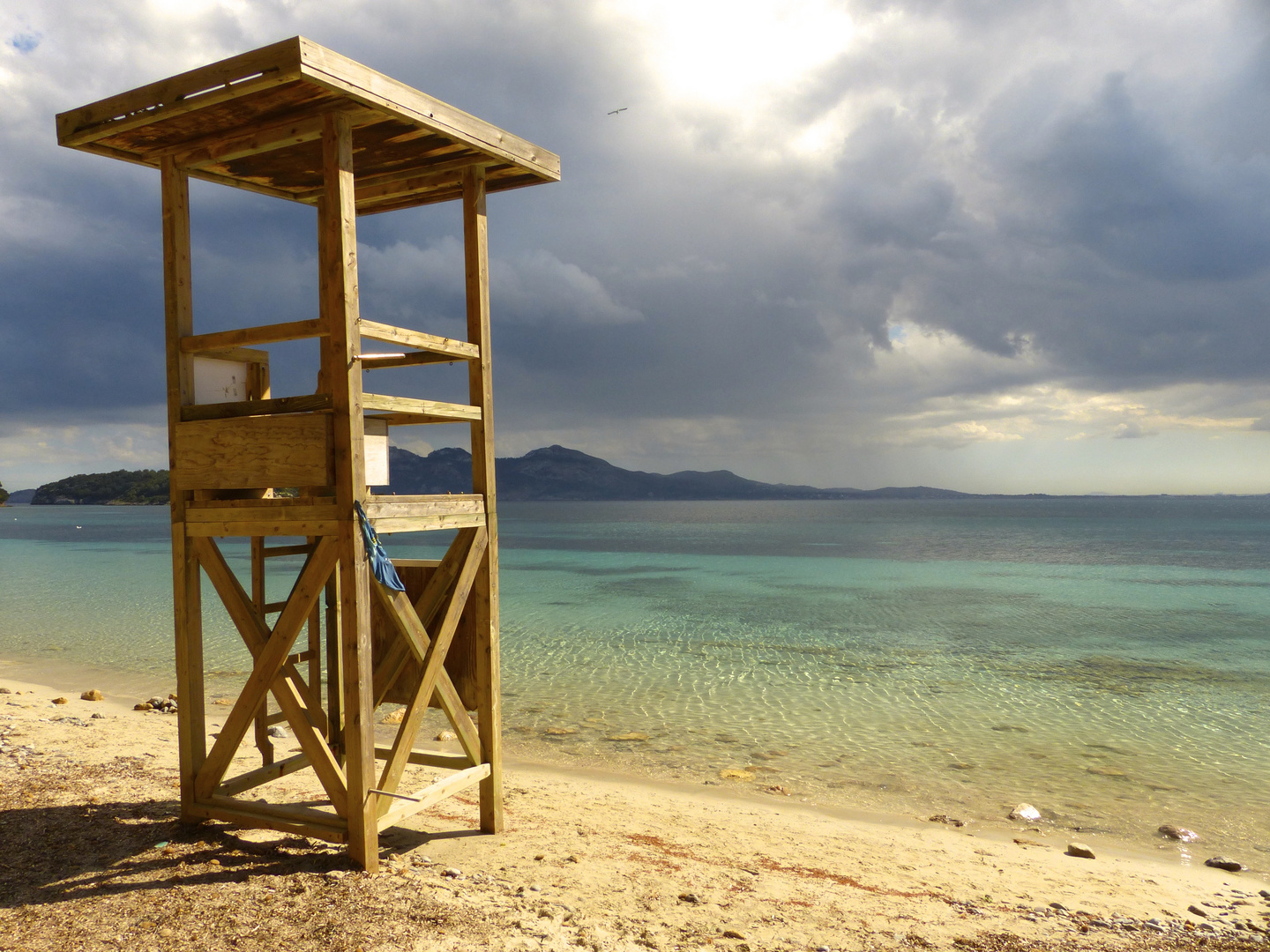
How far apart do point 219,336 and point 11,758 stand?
5621 millimetres

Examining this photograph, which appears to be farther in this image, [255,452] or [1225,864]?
[1225,864]

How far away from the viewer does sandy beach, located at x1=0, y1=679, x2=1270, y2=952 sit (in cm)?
478

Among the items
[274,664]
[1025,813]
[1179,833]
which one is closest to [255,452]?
[274,664]

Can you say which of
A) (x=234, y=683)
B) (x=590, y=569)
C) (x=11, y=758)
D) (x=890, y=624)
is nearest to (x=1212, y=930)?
(x=11, y=758)

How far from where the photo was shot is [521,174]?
6.87m

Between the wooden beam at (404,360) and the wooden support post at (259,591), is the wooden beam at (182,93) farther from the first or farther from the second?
the wooden support post at (259,591)

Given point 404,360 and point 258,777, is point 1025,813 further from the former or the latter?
point 404,360

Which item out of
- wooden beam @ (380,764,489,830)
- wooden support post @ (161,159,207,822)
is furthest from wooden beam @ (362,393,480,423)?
wooden beam @ (380,764,489,830)

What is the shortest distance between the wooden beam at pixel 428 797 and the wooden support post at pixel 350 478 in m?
0.23

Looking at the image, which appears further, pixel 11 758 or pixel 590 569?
pixel 590 569

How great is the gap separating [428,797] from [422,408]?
2836 millimetres

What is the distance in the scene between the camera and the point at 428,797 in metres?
5.93

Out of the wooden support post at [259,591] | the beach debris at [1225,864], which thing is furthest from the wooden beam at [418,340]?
the beach debris at [1225,864]

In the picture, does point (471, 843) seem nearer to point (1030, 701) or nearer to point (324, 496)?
point (324, 496)
